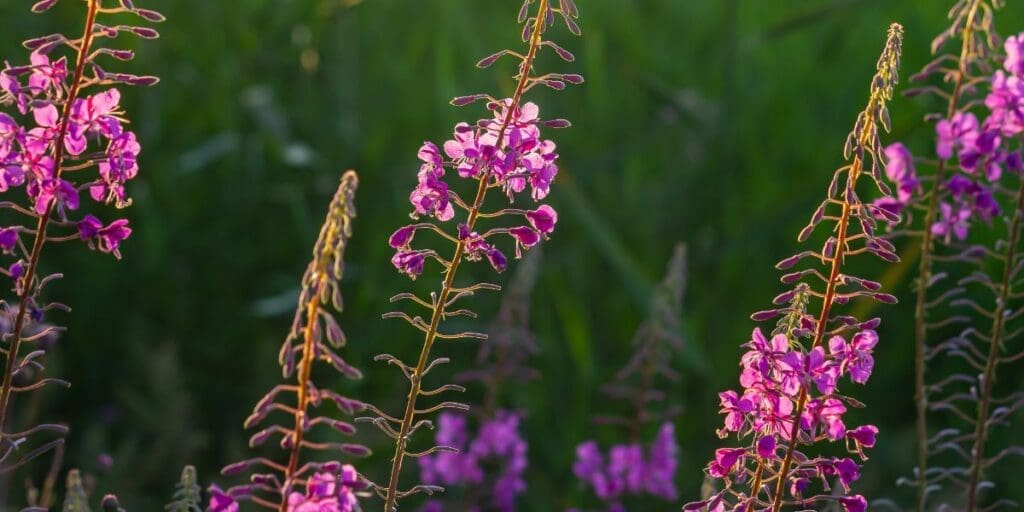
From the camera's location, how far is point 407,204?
395 cm

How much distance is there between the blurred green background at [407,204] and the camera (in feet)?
10.7

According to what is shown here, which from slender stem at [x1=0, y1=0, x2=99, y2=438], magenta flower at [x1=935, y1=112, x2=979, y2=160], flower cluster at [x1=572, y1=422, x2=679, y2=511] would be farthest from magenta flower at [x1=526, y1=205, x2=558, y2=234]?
flower cluster at [x1=572, y1=422, x2=679, y2=511]

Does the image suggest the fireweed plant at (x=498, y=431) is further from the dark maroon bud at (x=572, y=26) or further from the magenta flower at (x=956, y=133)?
the dark maroon bud at (x=572, y=26)

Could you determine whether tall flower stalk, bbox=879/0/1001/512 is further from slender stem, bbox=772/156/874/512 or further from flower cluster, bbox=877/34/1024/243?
slender stem, bbox=772/156/874/512

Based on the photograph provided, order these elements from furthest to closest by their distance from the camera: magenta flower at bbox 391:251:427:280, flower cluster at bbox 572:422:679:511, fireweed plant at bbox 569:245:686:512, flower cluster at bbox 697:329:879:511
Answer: flower cluster at bbox 572:422:679:511 → fireweed plant at bbox 569:245:686:512 → magenta flower at bbox 391:251:427:280 → flower cluster at bbox 697:329:879:511

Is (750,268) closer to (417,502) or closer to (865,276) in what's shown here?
(865,276)

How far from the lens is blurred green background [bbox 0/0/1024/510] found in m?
3.25

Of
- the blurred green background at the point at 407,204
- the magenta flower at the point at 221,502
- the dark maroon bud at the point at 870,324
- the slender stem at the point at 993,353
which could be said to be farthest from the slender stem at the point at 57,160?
the blurred green background at the point at 407,204

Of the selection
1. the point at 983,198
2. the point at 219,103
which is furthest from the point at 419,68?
the point at 983,198

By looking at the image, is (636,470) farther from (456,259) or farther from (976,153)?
(456,259)

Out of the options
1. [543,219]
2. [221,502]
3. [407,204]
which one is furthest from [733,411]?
[407,204]

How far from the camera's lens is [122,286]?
12.6 ft

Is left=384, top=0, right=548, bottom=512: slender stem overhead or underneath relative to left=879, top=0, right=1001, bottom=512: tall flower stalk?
underneath

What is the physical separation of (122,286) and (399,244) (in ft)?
8.53
